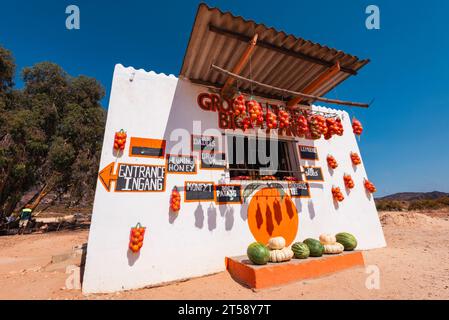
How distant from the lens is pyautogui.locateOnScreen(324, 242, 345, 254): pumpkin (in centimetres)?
474

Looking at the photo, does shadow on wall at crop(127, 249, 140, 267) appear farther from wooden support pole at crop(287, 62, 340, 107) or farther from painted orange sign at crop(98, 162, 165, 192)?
wooden support pole at crop(287, 62, 340, 107)

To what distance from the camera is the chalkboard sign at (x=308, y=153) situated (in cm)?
672

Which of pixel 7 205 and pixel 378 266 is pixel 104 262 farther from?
pixel 7 205

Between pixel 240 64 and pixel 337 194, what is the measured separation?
497cm

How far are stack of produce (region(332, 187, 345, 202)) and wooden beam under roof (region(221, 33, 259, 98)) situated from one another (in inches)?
178

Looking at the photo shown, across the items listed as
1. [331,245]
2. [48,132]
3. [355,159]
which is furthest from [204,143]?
[48,132]

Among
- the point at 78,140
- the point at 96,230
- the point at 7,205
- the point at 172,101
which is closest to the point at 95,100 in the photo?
the point at 78,140

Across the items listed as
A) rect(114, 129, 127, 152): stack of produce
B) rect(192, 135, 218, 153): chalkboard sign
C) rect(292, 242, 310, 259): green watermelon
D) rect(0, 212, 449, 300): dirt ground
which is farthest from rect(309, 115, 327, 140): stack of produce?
rect(114, 129, 127, 152): stack of produce

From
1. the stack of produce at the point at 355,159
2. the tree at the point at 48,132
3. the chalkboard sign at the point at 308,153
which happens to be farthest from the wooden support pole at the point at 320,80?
the tree at the point at 48,132

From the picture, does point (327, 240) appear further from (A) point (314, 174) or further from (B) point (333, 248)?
(A) point (314, 174)

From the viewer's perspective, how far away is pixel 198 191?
5008mm

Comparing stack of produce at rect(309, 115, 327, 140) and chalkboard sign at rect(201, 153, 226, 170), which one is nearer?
chalkboard sign at rect(201, 153, 226, 170)

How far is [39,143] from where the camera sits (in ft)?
40.1

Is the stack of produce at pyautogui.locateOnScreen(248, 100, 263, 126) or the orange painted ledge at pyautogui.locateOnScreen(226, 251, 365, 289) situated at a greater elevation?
the stack of produce at pyautogui.locateOnScreen(248, 100, 263, 126)
